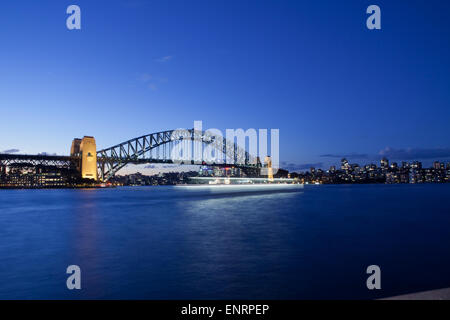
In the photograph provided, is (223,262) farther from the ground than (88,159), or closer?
closer

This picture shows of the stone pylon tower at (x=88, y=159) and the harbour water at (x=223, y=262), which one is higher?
the stone pylon tower at (x=88, y=159)

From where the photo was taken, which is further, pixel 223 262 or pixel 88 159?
pixel 88 159

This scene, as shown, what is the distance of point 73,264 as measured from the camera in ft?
30.6

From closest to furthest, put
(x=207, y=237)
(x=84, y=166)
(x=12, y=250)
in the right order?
(x=12, y=250), (x=207, y=237), (x=84, y=166)

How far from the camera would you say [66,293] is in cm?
670

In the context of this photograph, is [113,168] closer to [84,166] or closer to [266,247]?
[84,166]

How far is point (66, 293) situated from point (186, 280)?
2.44 meters

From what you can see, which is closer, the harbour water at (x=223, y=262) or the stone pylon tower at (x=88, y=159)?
the harbour water at (x=223, y=262)

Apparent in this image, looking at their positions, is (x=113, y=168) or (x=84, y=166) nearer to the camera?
(x=84, y=166)

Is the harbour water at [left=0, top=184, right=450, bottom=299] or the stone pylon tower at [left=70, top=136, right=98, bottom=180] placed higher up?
the stone pylon tower at [left=70, top=136, right=98, bottom=180]

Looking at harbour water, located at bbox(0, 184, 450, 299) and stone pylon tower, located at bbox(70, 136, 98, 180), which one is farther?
stone pylon tower, located at bbox(70, 136, 98, 180)
